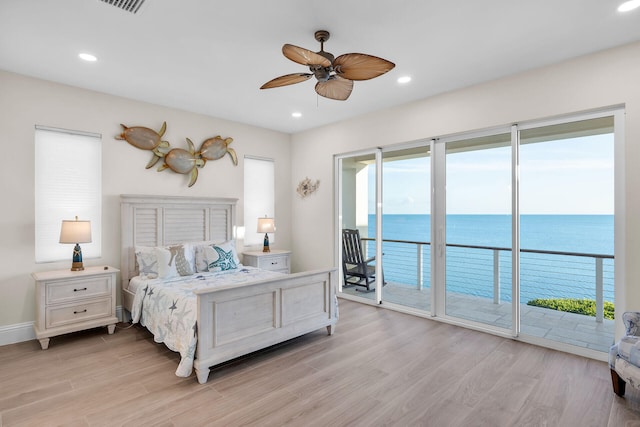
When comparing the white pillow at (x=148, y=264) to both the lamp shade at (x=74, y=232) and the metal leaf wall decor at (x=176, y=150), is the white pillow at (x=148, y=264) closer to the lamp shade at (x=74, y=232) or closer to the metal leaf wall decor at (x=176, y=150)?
the lamp shade at (x=74, y=232)

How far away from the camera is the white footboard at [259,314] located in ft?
8.90

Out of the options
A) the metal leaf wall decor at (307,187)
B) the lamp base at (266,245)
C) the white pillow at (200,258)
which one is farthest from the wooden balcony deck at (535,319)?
the white pillow at (200,258)

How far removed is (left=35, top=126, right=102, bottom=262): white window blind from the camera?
363 centimetres

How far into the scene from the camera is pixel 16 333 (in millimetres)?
3471

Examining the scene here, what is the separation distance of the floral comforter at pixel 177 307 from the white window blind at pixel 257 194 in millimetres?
1421

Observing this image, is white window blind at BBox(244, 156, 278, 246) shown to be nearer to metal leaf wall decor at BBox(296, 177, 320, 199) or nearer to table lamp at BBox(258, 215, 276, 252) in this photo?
table lamp at BBox(258, 215, 276, 252)

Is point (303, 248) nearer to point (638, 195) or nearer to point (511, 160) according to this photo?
point (511, 160)

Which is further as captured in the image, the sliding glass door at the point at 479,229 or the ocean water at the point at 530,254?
the sliding glass door at the point at 479,229

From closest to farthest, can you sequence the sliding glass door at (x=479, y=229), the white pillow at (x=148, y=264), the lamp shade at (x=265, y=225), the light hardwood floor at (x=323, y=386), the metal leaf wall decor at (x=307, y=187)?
1. the light hardwood floor at (x=323, y=386)
2. the sliding glass door at (x=479, y=229)
3. the white pillow at (x=148, y=264)
4. the lamp shade at (x=265, y=225)
5. the metal leaf wall decor at (x=307, y=187)

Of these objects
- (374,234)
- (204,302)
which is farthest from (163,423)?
(374,234)

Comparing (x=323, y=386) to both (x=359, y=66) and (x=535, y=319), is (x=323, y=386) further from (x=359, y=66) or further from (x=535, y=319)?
(x=535, y=319)

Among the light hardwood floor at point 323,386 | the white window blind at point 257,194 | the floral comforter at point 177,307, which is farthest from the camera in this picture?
the white window blind at point 257,194

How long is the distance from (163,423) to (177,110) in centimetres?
387

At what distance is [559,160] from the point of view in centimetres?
341
